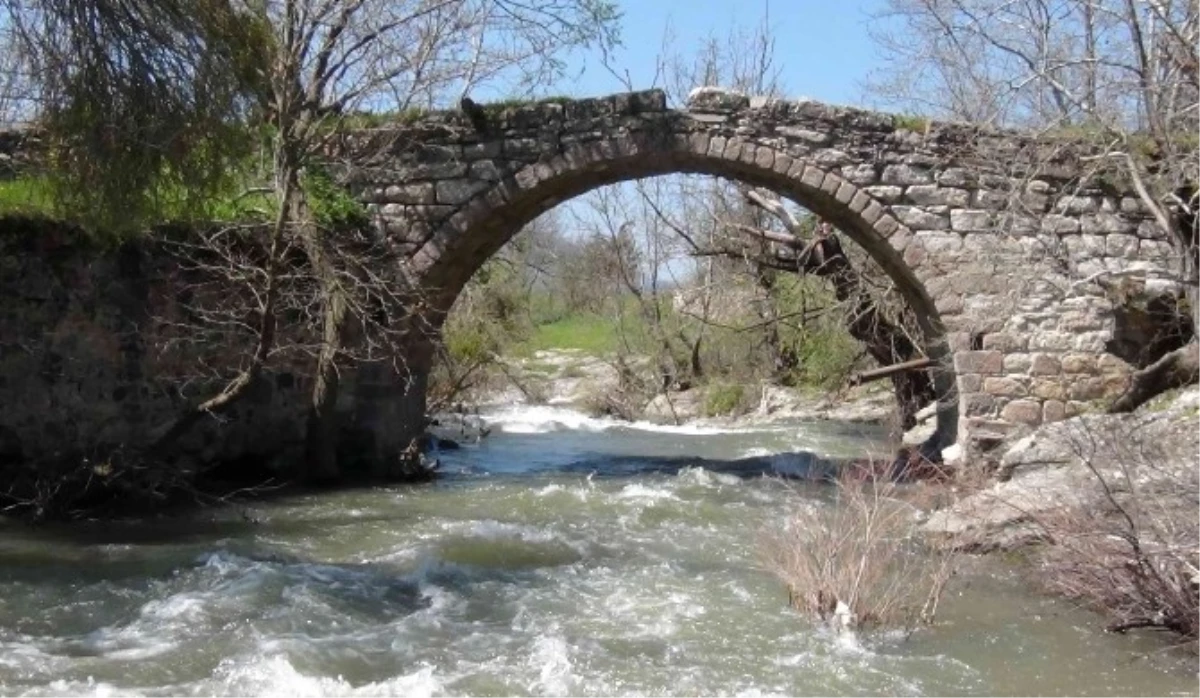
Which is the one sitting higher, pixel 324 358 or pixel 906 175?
pixel 906 175

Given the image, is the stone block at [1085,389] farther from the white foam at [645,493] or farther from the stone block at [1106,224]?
the white foam at [645,493]

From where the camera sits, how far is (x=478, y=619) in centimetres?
583

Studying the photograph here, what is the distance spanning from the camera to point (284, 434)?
9.97 metres

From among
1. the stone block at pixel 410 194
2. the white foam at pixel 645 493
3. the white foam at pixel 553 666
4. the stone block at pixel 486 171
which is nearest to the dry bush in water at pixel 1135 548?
the white foam at pixel 553 666

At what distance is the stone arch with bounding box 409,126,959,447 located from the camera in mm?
10266

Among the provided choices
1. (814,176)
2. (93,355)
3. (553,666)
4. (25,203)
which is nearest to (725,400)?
(814,176)

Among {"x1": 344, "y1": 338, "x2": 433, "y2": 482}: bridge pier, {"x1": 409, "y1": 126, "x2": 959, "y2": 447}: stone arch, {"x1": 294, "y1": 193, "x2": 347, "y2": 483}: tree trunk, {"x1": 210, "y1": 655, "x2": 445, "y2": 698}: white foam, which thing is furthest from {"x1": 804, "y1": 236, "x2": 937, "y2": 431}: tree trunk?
{"x1": 210, "y1": 655, "x2": 445, "y2": 698}: white foam

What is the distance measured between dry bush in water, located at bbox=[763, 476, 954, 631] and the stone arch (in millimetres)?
4667

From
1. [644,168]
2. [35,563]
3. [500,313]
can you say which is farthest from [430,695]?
[500,313]

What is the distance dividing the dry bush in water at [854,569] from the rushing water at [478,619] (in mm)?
129

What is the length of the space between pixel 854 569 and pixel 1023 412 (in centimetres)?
525

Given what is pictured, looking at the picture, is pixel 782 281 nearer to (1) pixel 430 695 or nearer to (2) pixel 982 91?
(2) pixel 982 91

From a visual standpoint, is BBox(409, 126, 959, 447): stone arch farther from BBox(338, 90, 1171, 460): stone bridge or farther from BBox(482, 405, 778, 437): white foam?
BBox(482, 405, 778, 437): white foam

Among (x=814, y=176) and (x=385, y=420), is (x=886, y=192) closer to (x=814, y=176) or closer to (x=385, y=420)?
(x=814, y=176)
